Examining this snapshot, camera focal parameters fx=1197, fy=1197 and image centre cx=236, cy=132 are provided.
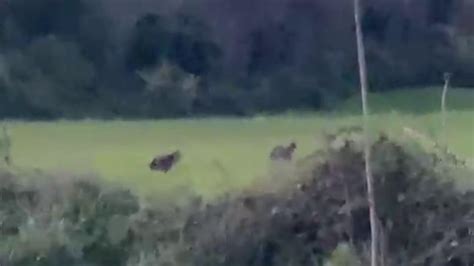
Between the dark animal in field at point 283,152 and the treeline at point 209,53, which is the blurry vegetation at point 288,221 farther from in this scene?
the treeline at point 209,53

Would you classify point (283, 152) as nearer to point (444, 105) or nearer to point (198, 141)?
point (198, 141)

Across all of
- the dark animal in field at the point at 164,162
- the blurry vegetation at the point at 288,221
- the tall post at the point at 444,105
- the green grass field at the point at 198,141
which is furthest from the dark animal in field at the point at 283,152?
the tall post at the point at 444,105

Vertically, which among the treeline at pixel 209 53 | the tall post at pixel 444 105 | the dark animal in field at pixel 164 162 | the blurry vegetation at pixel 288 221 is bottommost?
the blurry vegetation at pixel 288 221

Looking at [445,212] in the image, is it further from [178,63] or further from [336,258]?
[178,63]

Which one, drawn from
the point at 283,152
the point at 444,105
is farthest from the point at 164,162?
the point at 444,105

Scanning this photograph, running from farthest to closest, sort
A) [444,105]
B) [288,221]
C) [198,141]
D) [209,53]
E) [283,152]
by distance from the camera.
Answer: [209,53], [198,141], [444,105], [283,152], [288,221]

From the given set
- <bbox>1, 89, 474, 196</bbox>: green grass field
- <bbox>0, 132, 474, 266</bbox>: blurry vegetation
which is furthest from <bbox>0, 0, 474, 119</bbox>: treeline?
<bbox>0, 132, 474, 266</bbox>: blurry vegetation
